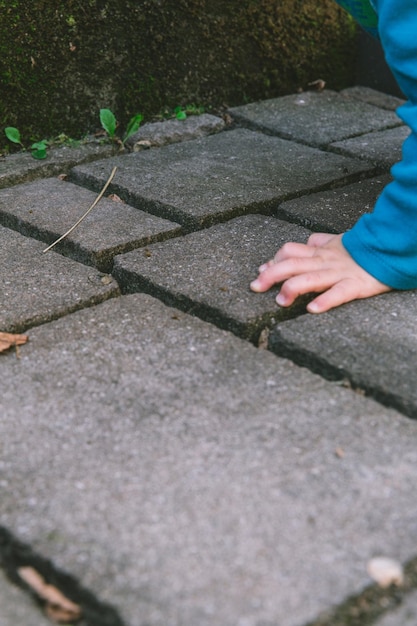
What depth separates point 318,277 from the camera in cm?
168

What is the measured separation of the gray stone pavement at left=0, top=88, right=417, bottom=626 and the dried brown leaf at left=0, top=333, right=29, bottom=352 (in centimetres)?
2

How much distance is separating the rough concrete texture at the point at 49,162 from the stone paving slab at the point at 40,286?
51 cm

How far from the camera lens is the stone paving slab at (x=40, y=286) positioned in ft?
5.48

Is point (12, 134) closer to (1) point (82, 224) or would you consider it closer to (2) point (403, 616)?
(1) point (82, 224)

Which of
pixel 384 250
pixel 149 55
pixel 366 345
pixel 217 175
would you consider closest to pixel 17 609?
pixel 366 345

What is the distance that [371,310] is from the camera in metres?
1.66

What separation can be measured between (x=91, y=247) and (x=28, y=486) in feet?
2.77

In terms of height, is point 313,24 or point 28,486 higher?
point 313,24

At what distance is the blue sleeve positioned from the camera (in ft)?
5.50

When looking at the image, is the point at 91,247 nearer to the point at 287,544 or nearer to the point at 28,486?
the point at 28,486

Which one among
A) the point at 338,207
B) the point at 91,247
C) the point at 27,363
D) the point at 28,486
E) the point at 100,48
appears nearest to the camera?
the point at 28,486

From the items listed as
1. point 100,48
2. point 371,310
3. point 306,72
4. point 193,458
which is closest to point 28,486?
point 193,458

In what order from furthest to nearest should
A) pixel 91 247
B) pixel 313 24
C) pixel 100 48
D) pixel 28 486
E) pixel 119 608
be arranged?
pixel 313 24
pixel 100 48
pixel 91 247
pixel 28 486
pixel 119 608

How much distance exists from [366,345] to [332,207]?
742mm
